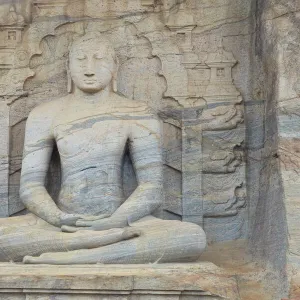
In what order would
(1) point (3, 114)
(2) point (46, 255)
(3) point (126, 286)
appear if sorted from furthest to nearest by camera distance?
(1) point (3, 114) → (2) point (46, 255) → (3) point (126, 286)

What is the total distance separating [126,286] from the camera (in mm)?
7035

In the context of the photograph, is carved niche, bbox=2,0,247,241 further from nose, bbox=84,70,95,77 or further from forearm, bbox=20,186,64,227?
forearm, bbox=20,186,64,227

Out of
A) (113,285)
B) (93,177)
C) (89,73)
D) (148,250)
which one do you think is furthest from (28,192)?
(113,285)

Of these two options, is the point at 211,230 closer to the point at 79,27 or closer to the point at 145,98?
the point at 145,98

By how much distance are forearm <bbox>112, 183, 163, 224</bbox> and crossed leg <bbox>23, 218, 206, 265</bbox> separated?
0.38 metres

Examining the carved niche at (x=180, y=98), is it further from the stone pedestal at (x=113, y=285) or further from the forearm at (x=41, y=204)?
the stone pedestal at (x=113, y=285)

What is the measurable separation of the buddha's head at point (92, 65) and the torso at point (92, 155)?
7.8 inches

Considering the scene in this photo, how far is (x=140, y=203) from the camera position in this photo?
8.08m

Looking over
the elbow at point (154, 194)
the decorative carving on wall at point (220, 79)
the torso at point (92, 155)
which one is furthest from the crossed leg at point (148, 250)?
the decorative carving on wall at point (220, 79)

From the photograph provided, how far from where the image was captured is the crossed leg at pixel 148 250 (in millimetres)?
7438

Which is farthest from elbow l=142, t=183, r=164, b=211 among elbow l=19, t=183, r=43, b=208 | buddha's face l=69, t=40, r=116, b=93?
buddha's face l=69, t=40, r=116, b=93

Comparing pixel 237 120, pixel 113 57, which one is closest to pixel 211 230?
pixel 237 120

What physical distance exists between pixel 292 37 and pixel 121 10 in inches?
71.1

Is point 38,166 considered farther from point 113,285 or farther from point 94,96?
point 113,285
